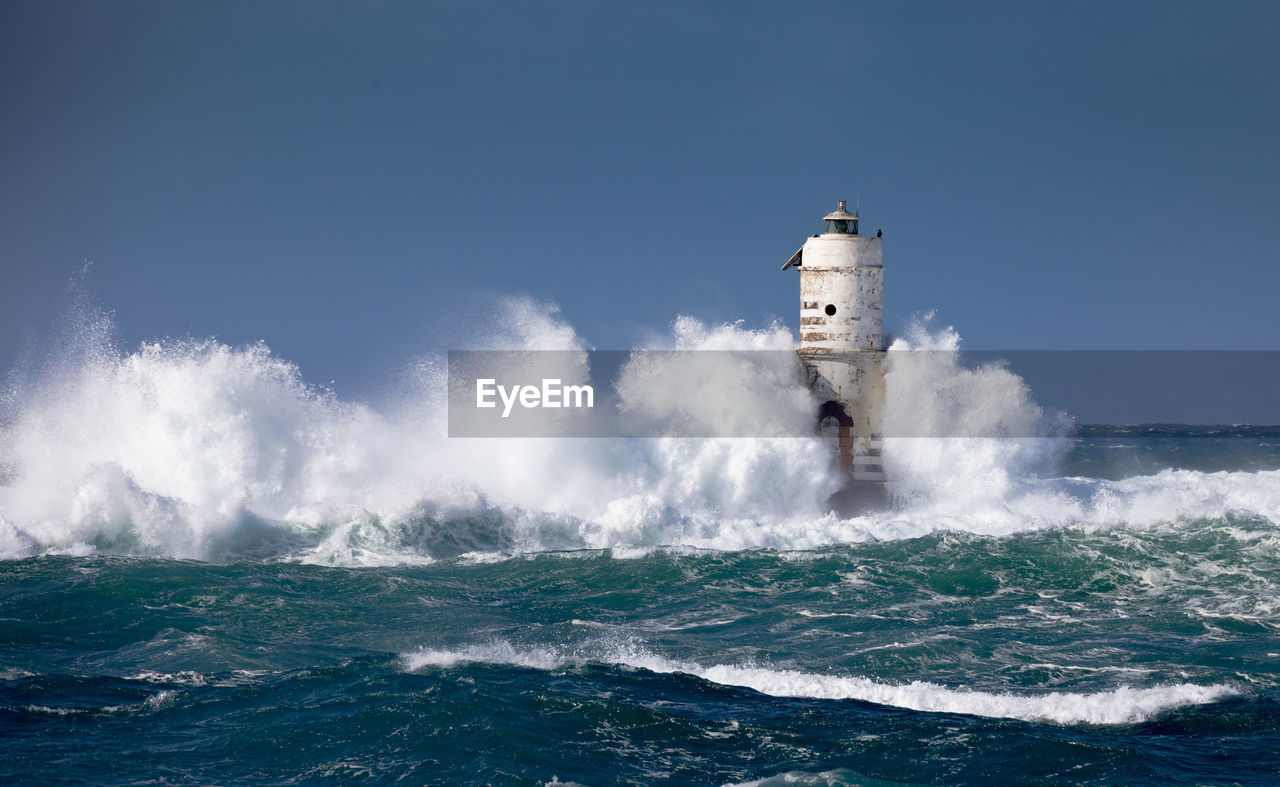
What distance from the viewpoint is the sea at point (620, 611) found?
908 centimetres

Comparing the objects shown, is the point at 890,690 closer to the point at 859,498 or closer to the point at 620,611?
the point at 620,611

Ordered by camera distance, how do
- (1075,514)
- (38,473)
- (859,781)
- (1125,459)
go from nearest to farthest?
1. (859,781)
2. (38,473)
3. (1075,514)
4. (1125,459)

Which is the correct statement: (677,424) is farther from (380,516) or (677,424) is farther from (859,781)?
(859,781)

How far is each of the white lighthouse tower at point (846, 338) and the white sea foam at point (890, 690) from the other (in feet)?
42.1

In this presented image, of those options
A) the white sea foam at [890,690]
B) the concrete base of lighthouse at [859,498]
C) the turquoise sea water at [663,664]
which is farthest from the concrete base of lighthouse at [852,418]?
the white sea foam at [890,690]

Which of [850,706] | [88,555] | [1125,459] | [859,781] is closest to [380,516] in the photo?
[88,555]

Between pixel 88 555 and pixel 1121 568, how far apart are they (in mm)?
16262

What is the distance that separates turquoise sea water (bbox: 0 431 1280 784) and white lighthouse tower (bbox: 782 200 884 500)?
512 centimetres

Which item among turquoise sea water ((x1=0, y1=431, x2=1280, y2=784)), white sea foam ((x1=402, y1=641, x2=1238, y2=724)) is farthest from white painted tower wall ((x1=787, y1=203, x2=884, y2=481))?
white sea foam ((x1=402, y1=641, x2=1238, y2=724))

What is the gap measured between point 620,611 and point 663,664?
3.20m

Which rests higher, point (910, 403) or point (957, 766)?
point (910, 403)

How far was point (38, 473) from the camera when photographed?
741 inches

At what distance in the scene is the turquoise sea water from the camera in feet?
29.1

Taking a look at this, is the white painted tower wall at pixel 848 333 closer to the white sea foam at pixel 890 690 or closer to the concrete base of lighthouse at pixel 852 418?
the concrete base of lighthouse at pixel 852 418
